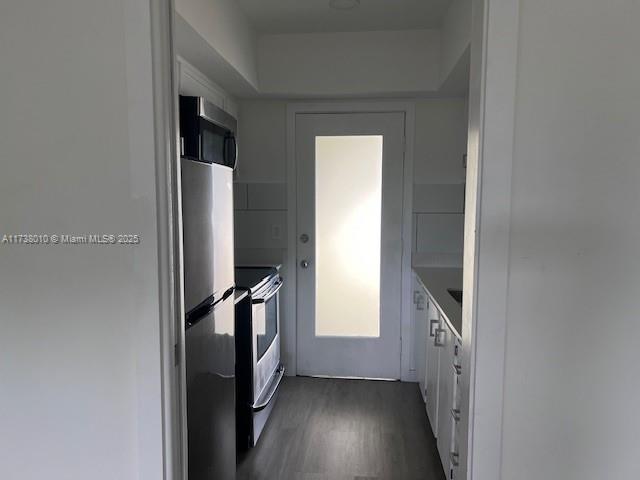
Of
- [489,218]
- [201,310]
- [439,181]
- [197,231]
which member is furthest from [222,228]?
[439,181]

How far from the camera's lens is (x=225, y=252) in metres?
1.99

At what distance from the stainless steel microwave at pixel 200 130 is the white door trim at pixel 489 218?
949 mm

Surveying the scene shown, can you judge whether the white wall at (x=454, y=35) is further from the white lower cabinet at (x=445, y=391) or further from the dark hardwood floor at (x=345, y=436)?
the dark hardwood floor at (x=345, y=436)

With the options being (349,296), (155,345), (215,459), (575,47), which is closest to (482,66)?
(575,47)

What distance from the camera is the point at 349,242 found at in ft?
11.7

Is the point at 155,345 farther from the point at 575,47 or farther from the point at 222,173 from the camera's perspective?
the point at 575,47

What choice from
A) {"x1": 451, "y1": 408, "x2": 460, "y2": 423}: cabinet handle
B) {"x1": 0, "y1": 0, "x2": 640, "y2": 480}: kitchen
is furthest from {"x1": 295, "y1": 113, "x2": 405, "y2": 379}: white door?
{"x1": 0, "y1": 0, "x2": 640, "y2": 480}: kitchen

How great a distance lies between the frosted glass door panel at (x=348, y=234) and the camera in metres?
3.50

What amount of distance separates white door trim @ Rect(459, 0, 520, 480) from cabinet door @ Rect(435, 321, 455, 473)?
89 centimetres

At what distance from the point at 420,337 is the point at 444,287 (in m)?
0.71

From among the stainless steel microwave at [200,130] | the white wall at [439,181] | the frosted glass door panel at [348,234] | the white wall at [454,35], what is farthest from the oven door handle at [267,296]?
the white wall at [454,35]

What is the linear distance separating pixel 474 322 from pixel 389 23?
97.7 inches

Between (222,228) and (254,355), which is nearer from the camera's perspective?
(222,228)

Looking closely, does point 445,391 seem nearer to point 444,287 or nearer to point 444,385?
point 444,385
